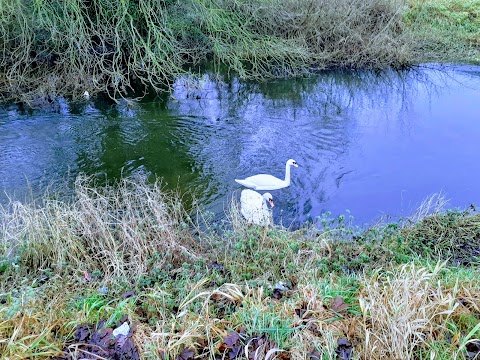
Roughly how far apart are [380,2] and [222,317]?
12.8 m

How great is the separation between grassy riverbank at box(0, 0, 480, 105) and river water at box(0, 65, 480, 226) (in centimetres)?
81

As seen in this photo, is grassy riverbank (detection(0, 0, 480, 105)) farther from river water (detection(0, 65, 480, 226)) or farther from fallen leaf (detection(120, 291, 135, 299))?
fallen leaf (detection(120, 291, 135, 299))

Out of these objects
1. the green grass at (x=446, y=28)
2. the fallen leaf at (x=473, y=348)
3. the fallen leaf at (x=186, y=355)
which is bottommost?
the fallen leaf at (x=473, y=348)

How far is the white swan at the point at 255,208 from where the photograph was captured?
19.2 ft

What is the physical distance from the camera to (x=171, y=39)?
35.0 ft

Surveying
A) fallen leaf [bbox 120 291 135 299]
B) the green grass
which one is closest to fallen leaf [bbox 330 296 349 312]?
fallen leaf [bbox 120 291 135 299]

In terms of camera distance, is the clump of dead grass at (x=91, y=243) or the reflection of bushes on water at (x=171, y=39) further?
the reflection of bushes on water at (x=171, y=39)

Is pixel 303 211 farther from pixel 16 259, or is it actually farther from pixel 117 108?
pixel 117 108

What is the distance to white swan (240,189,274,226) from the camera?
586cm

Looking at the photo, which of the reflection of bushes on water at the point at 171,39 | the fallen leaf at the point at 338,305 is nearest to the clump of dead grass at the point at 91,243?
the fallen leaf at the point at 338,305

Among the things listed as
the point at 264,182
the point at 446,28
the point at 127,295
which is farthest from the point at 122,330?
the point at 446,28

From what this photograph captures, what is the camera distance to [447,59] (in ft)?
44.2

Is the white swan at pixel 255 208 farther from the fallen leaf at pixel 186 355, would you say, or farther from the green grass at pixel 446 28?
the green grass at pixel 446 28

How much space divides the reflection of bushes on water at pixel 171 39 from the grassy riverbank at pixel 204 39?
3cm
